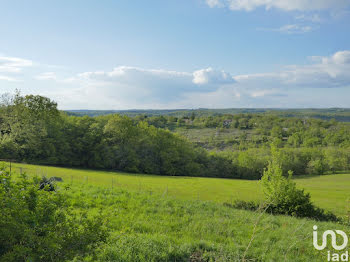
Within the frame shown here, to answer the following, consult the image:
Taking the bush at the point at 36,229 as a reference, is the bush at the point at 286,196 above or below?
below

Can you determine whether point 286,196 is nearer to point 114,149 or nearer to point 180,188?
point 180,188

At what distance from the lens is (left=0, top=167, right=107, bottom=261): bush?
5004mm

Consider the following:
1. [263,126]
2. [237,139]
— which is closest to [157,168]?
[237,139]

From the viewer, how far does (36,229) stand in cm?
538

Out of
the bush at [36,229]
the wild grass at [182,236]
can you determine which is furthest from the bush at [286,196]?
the bush at [36,229]

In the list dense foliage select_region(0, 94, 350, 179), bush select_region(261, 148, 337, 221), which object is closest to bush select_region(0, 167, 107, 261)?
bush select_region(261, 148, 337, 221)

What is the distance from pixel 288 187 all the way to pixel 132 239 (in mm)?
17040

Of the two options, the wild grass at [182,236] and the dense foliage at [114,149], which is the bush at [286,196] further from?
the dense foliage at [114,149]

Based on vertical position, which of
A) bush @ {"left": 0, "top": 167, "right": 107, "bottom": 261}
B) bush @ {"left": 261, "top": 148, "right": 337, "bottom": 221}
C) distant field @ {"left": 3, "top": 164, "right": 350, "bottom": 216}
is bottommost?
distant field @ {"left": 3, "top": 164, "right": 350, "bottom": 216}

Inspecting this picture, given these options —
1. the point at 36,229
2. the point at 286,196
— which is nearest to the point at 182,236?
the point at 36,229

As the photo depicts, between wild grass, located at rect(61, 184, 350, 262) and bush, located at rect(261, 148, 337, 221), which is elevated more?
wild grass, located at rect(61, 184, 350, 262)

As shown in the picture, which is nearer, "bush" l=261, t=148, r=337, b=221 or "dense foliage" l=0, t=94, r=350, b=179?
"bush" l=261, t=148, r=337, b=221

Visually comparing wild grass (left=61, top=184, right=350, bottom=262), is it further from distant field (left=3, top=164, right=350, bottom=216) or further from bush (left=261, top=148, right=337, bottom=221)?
bush (left=261, top=148, right=337, bottom=221)

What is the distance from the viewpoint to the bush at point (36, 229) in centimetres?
500
